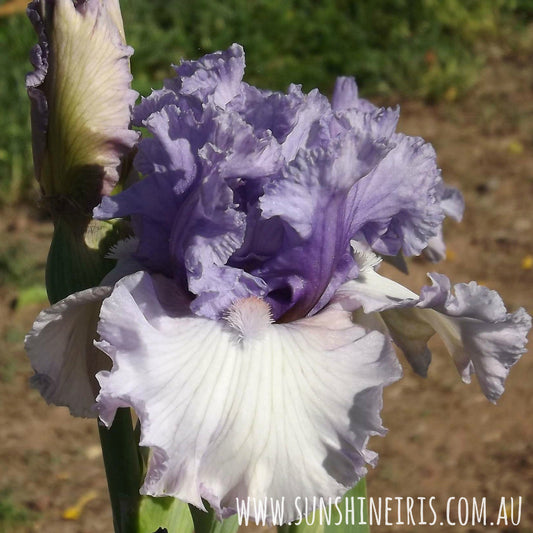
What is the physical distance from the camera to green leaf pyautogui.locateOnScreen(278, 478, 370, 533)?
1.02 meters

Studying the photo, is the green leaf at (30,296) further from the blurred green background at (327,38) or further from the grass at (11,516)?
the blurred green background at (327,38)

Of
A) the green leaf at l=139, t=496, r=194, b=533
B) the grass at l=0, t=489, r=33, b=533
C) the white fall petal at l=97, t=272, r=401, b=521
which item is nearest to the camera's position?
the white fall petal at l=97, t=272, r=401, b=521

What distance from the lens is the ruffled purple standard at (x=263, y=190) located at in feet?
2.67

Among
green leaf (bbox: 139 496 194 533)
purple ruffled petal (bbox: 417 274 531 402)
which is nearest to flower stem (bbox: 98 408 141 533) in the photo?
green leaf (bbox: 139 496 194 533)

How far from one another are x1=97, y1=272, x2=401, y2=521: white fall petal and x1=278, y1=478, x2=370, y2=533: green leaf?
256mm

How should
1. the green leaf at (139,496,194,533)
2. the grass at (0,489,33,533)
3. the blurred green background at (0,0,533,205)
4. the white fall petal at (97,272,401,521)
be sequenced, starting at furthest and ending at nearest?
the blurred green background at (0,0,533,205)
the grass at (0,489,33,533)
the green leaf at (139,496,194,533)
the white fall petal at (97,272,401,521)

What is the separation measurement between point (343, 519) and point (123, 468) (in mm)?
271

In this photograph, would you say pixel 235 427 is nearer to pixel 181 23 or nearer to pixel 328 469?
pixel 328 469

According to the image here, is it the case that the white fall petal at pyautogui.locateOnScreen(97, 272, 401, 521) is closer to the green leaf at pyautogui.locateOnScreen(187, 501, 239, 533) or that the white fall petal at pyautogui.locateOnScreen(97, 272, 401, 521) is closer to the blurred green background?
the green leaf at pyautogui.locateOnScreen(187, 501, 239, 533)

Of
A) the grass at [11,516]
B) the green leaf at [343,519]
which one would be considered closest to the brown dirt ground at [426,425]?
the grass at [11,516]

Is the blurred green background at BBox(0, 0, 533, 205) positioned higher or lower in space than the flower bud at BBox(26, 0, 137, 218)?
lower

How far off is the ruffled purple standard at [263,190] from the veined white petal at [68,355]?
9cm

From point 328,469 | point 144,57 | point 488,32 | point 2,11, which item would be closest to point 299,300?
point 328,469

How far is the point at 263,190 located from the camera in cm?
85
